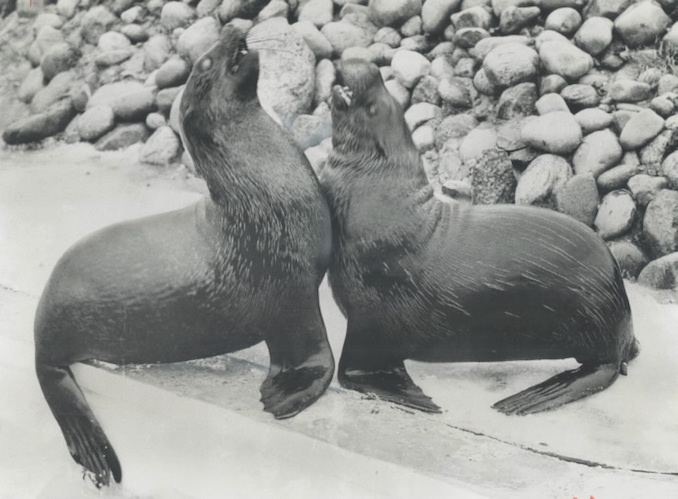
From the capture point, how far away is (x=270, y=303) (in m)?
2.67

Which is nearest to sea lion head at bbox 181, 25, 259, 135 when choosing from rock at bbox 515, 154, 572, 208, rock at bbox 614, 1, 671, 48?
rock at bbox 515, 154, 572, 208

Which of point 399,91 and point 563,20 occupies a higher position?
point 563,20

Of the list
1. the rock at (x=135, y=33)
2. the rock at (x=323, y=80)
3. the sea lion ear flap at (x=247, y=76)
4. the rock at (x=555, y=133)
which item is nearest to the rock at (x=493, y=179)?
the rock at (x=555, y=133)

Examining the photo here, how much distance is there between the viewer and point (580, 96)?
3172 mm

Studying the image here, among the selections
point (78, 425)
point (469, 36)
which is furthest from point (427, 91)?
point (78, 425)

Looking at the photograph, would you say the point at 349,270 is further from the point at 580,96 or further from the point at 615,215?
the point at 580,96

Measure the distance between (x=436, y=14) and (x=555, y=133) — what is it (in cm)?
59

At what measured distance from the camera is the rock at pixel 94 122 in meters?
3.23

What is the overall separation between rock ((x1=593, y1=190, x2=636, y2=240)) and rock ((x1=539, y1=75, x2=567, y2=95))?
1.34 ft

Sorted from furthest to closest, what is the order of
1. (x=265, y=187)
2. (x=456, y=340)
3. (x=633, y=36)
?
1. (x=633, y=36)
2. (x=456, y=340)
3. (x=265, y=187)

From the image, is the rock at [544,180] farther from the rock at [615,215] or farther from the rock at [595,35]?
the rock at [595,35]

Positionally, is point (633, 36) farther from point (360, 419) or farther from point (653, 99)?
point (360, 419)

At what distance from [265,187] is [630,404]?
→ 47.6 inches

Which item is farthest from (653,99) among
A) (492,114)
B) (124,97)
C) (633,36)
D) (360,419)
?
A: (124,97)
